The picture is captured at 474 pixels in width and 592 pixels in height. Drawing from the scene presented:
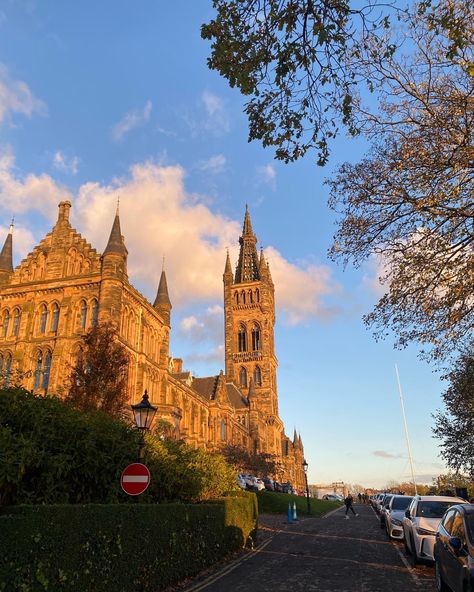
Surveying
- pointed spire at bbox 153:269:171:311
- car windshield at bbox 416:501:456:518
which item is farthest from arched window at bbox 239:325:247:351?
car windshield at bbox 416:501:456:518

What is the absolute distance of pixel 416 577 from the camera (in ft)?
35.8

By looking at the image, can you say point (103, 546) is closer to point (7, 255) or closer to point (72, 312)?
point (72, 312)

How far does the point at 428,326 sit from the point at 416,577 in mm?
5800

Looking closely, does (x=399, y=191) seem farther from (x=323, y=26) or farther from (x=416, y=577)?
(x=416, y=577)

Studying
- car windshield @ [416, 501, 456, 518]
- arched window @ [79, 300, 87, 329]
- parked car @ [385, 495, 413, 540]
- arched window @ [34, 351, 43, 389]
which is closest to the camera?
car windshield @ [416, 501, 456, 518]

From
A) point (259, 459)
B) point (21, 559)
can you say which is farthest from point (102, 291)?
point (259, 459)

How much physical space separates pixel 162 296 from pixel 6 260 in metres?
15.2

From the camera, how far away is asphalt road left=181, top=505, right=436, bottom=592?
10.0 metres

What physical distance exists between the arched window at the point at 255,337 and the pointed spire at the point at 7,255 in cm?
6525

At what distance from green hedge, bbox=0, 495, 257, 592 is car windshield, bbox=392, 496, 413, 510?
30.1 feet

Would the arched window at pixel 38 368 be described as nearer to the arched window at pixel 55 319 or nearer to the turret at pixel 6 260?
the arched window at pixel 55 319

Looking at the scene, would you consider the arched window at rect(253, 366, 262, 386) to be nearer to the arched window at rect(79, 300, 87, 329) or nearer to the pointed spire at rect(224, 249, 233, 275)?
the pointed spire at rect(224, 249, 233, 275)

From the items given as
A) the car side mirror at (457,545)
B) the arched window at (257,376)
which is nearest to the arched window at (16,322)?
the car side mirror at (457,545)

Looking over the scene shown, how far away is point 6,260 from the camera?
42594mm
